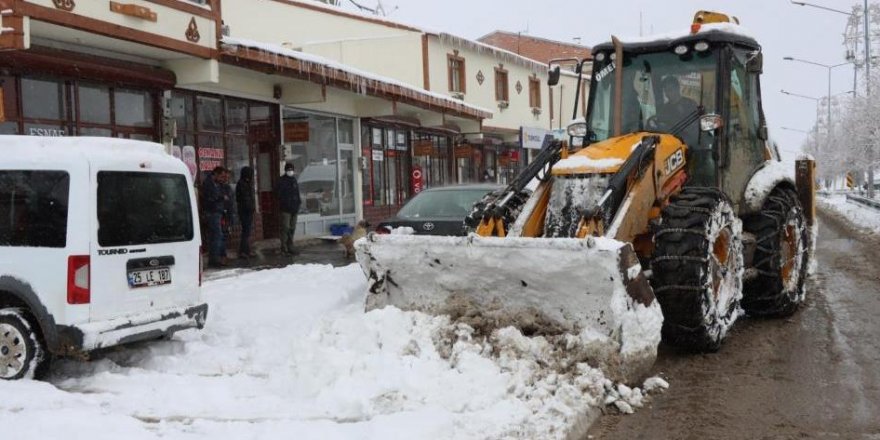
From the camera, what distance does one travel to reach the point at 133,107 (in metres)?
12.8

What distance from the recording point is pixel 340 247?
16.3 metres

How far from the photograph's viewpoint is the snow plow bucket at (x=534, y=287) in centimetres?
543

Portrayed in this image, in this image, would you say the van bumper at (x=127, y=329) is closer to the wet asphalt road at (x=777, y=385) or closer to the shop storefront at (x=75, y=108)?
the wet asphalt road at (x=777, y=385)

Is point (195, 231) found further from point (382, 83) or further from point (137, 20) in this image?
point (382, 83)

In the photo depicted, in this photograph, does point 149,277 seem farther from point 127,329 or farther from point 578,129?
point 578,129

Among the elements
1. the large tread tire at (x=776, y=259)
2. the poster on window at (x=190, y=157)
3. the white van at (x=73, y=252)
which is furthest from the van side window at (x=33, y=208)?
the poster on window at (x=190, y=157)

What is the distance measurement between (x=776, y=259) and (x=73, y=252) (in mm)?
6220

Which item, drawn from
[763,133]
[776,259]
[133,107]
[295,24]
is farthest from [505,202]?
[295,24]

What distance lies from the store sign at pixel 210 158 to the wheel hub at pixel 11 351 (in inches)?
339

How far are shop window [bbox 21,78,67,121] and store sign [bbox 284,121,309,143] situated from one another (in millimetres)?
5624

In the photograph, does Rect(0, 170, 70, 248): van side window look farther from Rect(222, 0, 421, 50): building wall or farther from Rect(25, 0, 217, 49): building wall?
Rect(222, 0, 421, 50): building wall

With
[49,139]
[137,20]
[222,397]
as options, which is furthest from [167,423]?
[137,20]

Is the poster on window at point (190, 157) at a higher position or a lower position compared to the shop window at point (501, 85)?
lower

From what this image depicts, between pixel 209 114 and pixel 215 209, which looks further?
pixel 209 114
